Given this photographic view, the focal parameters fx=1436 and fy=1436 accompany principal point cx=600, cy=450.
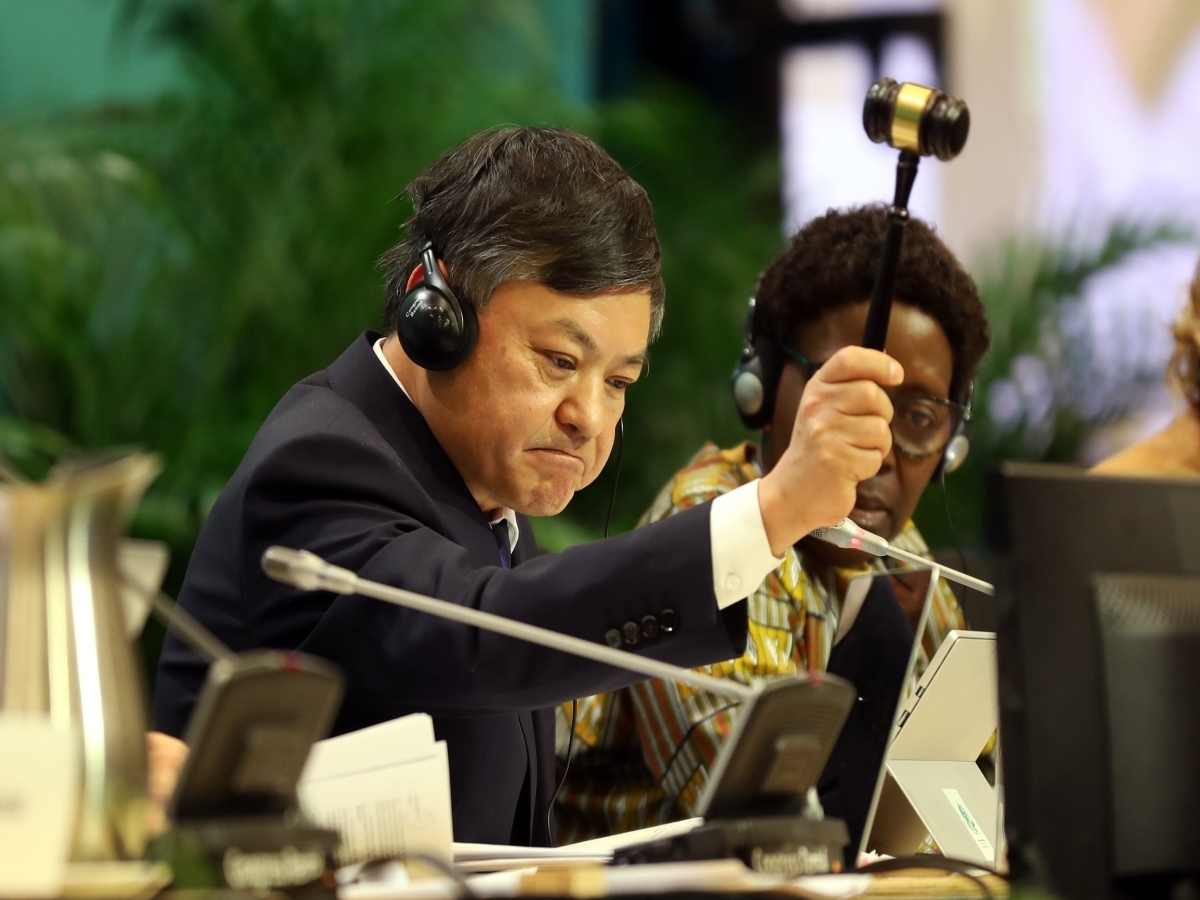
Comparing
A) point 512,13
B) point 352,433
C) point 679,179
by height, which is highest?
point 512,13

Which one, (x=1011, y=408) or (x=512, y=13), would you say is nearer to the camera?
(x=512, y=13)

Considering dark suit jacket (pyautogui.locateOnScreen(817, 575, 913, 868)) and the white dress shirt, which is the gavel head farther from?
dark suit jacket (pyautogui.locateOnScreen(817, 575, 913, 868))

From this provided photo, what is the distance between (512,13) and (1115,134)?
6.29 ft

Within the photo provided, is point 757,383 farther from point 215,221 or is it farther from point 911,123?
→ point 215,221

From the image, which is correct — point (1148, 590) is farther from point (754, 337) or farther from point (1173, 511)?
point (754, 337)

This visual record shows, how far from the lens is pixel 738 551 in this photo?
1.14m

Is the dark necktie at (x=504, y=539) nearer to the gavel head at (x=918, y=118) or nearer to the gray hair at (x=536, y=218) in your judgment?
the gray hair at (x=536, y=218)

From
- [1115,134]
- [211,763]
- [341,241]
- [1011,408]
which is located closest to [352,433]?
[211,763]

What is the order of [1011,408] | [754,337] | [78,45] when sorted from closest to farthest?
[754,337] < [78,45] < [1011,408]

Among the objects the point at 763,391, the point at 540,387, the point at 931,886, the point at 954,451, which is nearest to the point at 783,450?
the point at 763,391

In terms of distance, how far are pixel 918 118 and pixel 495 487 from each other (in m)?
0.57

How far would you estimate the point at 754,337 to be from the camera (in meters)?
1.88

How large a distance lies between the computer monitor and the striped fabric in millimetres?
578

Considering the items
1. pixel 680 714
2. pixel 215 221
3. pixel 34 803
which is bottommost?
pixel 680 714
